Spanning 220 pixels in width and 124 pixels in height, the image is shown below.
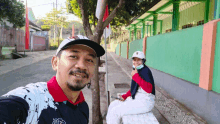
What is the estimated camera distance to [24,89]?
1.03 meters

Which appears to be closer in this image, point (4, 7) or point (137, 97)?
point (137, 97)

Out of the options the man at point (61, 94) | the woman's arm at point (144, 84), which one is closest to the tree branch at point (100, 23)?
the woman's arm at point (144, 84)

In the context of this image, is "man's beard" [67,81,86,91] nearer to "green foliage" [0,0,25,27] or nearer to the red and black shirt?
the red and black shirt

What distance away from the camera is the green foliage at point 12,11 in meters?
12.7

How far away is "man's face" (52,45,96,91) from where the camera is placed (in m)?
1.17

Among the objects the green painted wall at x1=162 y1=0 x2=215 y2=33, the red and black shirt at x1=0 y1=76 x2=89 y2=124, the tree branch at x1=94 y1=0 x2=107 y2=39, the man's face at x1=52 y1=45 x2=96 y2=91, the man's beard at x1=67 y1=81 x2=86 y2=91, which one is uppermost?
the green painted wall at x1=162 y1=0 x2=215 y2=33

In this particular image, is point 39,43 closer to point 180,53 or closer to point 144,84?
point 180,53

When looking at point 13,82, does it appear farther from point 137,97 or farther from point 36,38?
point 36,38

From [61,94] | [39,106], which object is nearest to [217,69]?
[61,94]

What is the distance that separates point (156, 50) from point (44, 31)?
110 feet

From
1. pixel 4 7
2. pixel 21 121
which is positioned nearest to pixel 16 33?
pixel 4 7

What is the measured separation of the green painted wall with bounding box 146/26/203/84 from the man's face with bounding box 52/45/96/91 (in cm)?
349

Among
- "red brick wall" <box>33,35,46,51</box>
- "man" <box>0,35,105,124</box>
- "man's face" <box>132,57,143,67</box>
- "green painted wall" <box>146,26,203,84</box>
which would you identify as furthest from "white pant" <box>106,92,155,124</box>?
"red brick wall" <box>33,35,46,51</box>

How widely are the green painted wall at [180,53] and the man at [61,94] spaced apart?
349 centimetres
